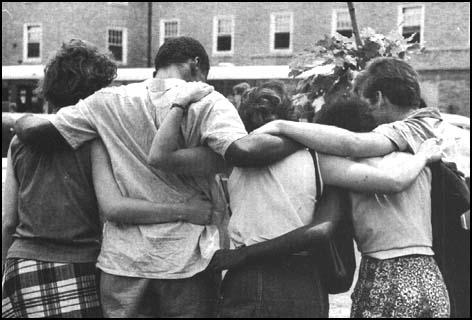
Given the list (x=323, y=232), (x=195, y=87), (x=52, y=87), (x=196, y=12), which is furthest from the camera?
(x=196, y=12)

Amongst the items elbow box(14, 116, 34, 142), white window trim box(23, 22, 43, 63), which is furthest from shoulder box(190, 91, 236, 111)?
white window trim box(23, 22, 43, 63)

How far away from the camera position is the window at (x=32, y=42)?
34719mm

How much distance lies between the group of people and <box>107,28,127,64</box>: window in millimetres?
31948

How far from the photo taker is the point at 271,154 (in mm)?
2750

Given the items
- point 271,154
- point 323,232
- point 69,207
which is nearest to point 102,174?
point 69,207

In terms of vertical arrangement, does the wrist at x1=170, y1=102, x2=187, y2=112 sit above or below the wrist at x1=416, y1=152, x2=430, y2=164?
above

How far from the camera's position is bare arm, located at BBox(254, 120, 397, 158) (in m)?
2.78

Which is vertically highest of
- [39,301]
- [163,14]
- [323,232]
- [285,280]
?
[163,14]

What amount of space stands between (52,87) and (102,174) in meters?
0.50

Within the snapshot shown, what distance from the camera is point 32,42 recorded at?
1373 inches

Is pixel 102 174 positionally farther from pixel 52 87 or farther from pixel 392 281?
pixel 392 281

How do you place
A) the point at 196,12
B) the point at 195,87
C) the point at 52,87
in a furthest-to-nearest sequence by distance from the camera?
the point at 196,12 < the point at 52,87 < the point at 195,87

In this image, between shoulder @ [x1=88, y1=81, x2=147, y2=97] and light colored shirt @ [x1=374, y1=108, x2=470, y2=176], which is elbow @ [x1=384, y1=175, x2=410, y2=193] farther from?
shoulder @ [x1=88, y1=81, x2=147, y2=97]

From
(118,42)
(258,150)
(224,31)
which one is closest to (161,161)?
(258,150)
